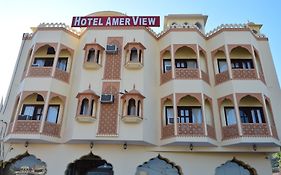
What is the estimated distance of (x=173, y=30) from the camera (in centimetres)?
1338

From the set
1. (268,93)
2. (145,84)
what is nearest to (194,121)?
(145,84)

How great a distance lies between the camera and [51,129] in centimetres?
1123

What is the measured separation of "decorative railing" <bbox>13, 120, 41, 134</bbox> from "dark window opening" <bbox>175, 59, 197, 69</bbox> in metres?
7.71

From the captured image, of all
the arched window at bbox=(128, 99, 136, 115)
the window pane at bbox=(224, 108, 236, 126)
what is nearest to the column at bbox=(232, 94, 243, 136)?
the window pane at bbox=(224, 108, 236, 126)

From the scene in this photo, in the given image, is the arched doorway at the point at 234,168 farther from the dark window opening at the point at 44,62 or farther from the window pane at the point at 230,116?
the dark window opening at the point at 44,62

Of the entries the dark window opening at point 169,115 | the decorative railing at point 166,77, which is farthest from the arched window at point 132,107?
the decorative railing at point 166,77

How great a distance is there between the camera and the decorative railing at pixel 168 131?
435 inches

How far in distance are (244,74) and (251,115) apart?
2.07m

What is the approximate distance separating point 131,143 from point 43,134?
4014 millimetres

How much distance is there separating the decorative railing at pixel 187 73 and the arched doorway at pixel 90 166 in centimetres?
563

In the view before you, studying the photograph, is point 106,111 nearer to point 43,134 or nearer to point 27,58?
point 43,134

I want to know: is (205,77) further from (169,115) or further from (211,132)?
(211,132)

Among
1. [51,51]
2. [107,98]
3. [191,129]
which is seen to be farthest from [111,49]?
[191,129]

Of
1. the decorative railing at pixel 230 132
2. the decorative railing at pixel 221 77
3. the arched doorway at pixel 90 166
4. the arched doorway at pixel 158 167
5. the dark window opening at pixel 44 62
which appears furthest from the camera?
the dark window opening at pixel 44 62
